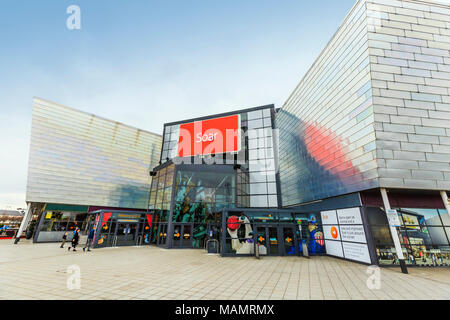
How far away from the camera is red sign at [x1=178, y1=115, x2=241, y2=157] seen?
24172 mm

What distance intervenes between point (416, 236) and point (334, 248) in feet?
15.0

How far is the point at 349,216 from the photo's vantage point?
1268 cm

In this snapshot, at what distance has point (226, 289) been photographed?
6359mm

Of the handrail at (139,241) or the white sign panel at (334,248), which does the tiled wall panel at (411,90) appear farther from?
the handrail at (139,241)

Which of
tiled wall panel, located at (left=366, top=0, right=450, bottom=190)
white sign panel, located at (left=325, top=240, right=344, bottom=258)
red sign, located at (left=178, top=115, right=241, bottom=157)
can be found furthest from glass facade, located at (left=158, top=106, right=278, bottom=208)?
tiled wall panel, located at (left=366, top=0, right=450, bottom=190)

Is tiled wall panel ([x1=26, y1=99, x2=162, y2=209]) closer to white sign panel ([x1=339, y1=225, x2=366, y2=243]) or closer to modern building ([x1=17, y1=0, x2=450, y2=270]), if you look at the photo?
modern building ([x1=17, y1=0, x2=450, y2=270])

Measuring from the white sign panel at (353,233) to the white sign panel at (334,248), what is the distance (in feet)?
2.54

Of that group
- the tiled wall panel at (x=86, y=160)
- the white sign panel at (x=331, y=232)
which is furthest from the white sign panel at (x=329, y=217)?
the tiled wall panel at (x=86, y=160)

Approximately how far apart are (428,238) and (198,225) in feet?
52.4

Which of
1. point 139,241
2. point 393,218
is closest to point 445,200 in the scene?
point 393,218

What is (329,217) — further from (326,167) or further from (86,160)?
(86,160)

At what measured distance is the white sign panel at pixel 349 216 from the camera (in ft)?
39.3

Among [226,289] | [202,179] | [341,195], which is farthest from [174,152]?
[226,289]

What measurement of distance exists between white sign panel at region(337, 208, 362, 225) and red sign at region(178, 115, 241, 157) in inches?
513
